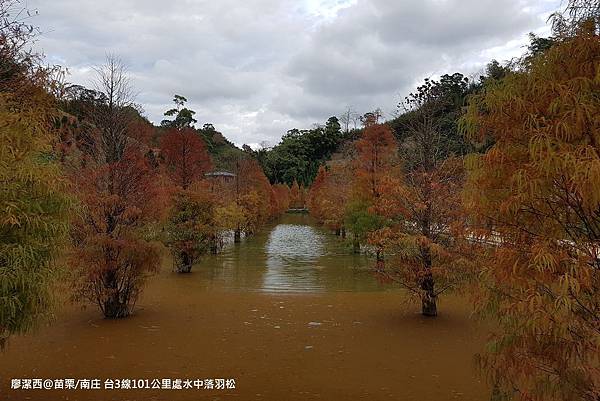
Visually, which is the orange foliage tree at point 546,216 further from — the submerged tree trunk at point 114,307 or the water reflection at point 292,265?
the water reflection at point 292,265

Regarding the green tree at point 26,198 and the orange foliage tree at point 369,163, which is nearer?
the green tree at point 26,198

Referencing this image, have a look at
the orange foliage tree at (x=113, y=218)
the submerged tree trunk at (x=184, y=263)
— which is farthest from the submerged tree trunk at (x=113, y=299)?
the submerged tree trunk at (x=184, y=263)

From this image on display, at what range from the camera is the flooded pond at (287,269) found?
1650cm

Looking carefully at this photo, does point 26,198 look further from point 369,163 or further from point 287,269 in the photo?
point 369,163

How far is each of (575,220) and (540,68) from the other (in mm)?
1494

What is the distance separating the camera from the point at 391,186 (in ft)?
37.0

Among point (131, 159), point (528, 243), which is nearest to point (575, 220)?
point (528, 243)

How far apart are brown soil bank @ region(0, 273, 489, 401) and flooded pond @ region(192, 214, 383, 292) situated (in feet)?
10.7

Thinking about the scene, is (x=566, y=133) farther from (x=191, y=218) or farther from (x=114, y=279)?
(x=191, y=218)

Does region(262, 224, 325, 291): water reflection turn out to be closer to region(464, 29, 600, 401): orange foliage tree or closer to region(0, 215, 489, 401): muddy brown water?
region(0, 215, 489, 401): muddy brown water

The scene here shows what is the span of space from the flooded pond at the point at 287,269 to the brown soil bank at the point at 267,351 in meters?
3.27

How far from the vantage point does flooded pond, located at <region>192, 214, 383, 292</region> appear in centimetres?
1650

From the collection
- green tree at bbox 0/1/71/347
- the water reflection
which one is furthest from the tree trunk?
green tree at bbox 0/1/71/347

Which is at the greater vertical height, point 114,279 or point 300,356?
point 114,279
